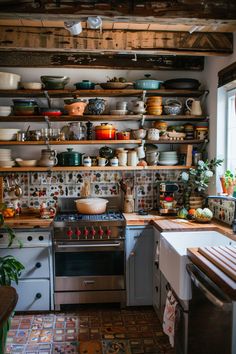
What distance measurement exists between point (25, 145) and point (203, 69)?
6.78ft

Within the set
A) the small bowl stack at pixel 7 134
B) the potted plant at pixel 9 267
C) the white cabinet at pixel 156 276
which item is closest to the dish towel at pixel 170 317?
the white cabinet at pixel 156 276

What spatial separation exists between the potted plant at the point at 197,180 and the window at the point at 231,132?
11 cm

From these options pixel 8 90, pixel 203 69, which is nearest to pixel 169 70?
pixel 203 69

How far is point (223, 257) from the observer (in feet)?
7.48

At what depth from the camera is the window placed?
143 inches

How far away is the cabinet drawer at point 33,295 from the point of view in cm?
363

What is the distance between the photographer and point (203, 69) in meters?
4.10

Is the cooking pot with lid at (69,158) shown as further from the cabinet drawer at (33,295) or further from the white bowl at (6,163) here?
the cabinet drawer at (33,295)

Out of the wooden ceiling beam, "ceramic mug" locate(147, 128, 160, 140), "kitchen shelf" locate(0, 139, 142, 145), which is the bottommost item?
"kitchen shelf" locate(0, 139, 142, 145)

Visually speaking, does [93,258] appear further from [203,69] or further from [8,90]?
[203,69]

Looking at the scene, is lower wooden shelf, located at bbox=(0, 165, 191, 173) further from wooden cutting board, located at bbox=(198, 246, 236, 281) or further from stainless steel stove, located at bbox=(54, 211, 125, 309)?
wooden cutting board, located at bbox=(198, 246, 236, 281)

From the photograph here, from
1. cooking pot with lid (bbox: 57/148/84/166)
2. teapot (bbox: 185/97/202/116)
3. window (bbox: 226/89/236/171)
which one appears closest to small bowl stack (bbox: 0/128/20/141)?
cooking pot with lid (bbox: 57/148/84/166)

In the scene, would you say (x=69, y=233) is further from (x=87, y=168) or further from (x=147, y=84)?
(x=147, y=84)

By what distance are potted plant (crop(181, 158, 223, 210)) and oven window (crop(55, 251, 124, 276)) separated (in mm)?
871
